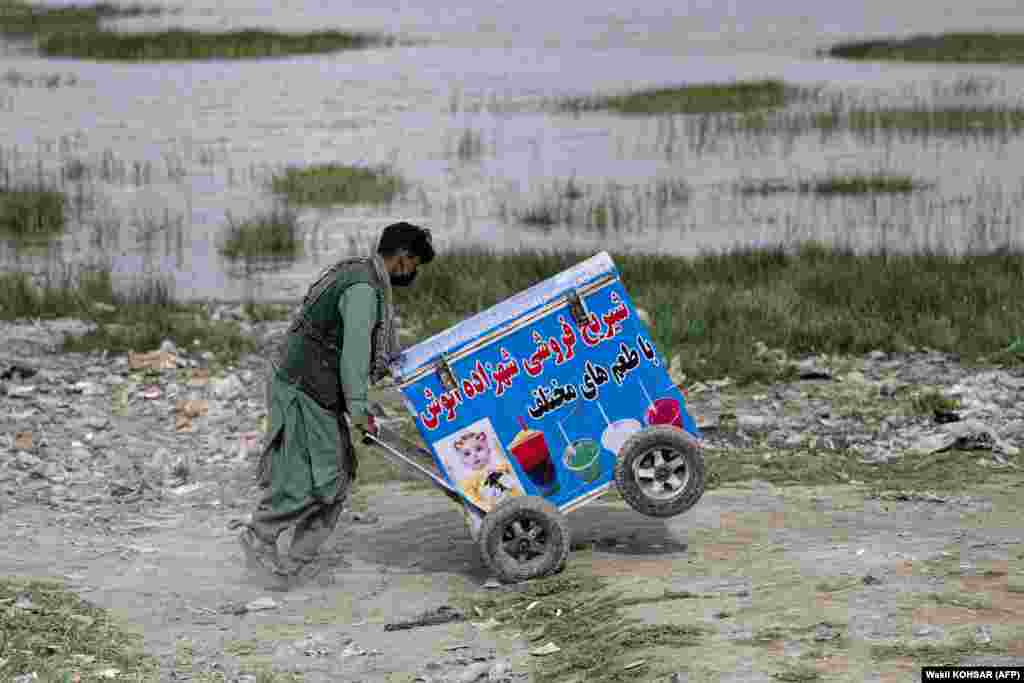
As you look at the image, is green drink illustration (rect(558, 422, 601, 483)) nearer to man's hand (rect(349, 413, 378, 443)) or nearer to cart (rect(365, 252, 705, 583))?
cart (rect(365, 252, 705, 583))

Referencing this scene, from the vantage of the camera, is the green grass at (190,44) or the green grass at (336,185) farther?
the green grass at (190,44)

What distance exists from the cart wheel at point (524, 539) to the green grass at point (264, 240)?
10841 mm

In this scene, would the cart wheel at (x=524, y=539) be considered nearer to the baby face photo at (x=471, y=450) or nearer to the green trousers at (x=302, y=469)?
the baby face photo at (x=471, y=450)

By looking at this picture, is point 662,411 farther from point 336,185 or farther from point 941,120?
point 941,120

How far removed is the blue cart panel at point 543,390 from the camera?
696 centimetres

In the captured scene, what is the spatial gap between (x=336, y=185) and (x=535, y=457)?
14378mm

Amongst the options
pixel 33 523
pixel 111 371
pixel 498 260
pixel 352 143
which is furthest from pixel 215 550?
pixel 352 143

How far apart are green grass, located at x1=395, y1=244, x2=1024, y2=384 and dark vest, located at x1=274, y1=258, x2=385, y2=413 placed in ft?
14.8

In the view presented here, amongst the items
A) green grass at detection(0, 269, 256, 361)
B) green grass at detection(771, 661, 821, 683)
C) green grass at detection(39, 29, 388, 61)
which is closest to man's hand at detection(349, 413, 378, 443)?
green grass at detection(771, 661, 821, 683)

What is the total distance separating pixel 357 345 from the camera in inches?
272

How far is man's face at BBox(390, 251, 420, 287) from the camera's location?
696 centimetres

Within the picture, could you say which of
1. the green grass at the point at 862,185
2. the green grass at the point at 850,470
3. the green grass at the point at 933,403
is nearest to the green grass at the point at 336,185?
the green grass at the point at 862,185

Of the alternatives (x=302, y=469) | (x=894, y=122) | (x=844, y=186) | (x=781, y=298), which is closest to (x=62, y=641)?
(x=302, y=469)

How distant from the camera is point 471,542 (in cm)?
811
